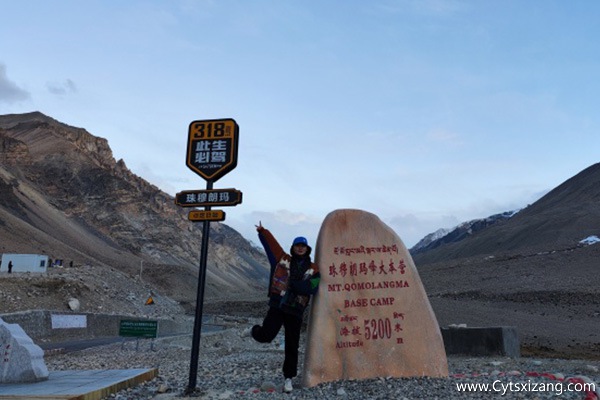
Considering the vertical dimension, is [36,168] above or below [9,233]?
above

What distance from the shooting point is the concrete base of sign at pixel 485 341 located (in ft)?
46.4

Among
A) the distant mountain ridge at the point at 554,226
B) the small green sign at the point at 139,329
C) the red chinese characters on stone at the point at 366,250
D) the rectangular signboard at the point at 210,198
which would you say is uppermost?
the distant mountain ridge at the point at 554,226

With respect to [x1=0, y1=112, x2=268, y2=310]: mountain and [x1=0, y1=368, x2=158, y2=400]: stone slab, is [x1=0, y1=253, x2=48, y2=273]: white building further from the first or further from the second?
[x1=0, y1=368, x2=158, y2=400]: stone slab

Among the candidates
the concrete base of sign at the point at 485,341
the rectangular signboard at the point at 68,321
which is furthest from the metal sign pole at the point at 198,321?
the rectangular signboard at the point at 68,321

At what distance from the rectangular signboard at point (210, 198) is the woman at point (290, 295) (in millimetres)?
1186

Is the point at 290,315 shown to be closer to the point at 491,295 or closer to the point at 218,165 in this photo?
the point at 218,165

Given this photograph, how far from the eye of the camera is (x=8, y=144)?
108 meters

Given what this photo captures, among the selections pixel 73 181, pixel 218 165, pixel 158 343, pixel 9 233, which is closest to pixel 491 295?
pixel 158 343

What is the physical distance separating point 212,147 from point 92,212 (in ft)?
373

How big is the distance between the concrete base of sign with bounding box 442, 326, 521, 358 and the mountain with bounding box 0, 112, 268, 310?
6469 cm

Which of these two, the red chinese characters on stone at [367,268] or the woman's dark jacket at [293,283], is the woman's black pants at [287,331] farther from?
the red chinese characters on stone at [367,268]

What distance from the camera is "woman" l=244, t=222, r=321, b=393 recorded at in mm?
7898

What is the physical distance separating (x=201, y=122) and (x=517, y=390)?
20.7 feet

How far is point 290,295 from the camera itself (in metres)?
7.90
